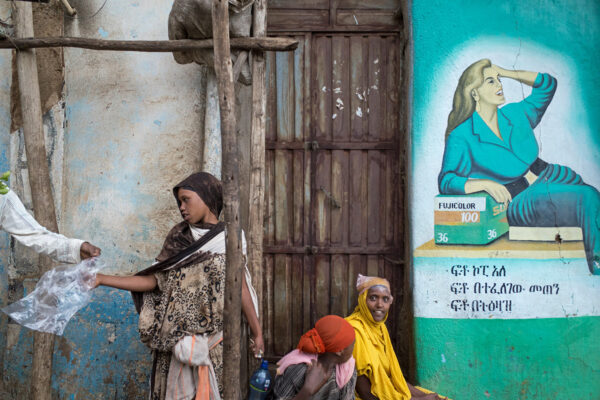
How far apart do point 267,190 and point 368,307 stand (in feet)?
3.71

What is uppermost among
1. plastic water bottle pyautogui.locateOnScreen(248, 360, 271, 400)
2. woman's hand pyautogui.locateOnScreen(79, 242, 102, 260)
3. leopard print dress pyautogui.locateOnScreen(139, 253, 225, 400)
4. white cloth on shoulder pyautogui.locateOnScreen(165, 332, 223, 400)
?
woman's hand pyautogui.locateOnScreen(79, 242, 102, 260)

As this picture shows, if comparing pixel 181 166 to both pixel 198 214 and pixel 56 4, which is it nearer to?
pixel 198 214

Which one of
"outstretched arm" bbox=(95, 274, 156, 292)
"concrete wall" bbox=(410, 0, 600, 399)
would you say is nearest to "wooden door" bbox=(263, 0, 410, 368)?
"concrete wall" bbox=(410, 0, 600, 399)

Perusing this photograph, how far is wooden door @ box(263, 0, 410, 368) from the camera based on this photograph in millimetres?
4270

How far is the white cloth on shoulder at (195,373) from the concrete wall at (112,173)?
3.71 feet

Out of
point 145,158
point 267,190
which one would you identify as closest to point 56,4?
point 145,158

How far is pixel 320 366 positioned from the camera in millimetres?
3367

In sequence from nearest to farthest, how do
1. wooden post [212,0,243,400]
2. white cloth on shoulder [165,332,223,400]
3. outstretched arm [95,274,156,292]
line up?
wooden post [212,0,243,400], outstretched arm [95,274,156,292], white cloth on shoulder [165,332,223,400]

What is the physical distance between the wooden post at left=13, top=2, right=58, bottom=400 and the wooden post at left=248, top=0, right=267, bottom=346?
1.23 meters

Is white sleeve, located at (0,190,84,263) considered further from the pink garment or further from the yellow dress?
the yellow dress

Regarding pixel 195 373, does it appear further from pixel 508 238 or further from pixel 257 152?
pixel 508 238

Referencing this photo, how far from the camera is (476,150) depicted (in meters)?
4.07

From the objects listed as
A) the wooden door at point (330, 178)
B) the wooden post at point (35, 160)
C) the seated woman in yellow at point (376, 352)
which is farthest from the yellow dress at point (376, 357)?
the wooden post at point (35, 160)

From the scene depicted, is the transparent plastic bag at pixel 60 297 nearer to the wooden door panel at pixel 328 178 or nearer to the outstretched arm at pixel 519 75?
the wooden door panel at pixel 328 178
